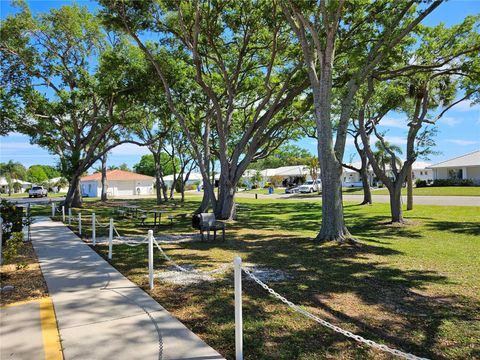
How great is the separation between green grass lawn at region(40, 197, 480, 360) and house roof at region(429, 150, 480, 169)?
131ft

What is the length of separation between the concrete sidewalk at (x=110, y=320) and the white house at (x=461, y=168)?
46.4 meters

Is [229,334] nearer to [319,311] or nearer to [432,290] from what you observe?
[319,311]

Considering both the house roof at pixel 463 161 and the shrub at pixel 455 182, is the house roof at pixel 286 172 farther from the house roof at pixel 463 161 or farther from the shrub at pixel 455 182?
the shrub at pixel 455 182

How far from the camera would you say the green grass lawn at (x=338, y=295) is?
438 cm

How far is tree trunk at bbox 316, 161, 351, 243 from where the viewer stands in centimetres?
1056

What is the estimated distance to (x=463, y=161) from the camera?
48.3m

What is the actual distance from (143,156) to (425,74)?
7426cm

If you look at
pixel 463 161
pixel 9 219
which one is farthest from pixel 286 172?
pixel 9 219

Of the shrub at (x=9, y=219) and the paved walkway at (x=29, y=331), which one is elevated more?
the shrub at (x=9, y=219)

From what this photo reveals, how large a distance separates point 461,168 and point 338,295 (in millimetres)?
50196

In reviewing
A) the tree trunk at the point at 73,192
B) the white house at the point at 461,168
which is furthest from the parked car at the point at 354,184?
the tree trunk at the point at 73,192

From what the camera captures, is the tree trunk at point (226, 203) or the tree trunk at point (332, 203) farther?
the tree trunk at point (226, 203)

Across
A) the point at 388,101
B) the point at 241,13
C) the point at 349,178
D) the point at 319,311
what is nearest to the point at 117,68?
the point at 241,13

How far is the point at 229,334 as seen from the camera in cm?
459
